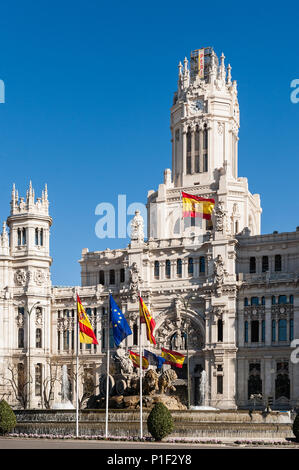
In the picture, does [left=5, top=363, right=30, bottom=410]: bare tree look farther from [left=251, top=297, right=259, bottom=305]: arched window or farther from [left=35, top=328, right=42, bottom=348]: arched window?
[left=251, top=297, right=259, bottom=305]: arched window

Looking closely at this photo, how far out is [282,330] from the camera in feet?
363

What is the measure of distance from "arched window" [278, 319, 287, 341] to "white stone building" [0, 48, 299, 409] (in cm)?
13

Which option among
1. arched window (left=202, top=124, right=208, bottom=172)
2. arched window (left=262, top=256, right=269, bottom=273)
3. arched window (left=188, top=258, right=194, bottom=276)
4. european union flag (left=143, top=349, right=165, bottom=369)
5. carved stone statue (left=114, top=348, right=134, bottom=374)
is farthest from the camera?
arched window (left=202, top=124, right=208, bottom=172)

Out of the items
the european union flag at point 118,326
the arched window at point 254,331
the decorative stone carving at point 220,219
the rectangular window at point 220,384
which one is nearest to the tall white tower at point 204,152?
the decorative stone carving at point 220,219

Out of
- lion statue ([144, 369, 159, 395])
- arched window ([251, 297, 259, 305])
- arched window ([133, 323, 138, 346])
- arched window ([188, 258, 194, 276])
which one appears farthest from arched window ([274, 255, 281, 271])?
lion statue ([144, 369, 159, 395])

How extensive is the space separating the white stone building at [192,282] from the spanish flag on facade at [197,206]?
4.73 ft

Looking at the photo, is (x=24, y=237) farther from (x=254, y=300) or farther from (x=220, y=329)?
(x=254, y=300)

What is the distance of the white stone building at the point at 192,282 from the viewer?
112 meters

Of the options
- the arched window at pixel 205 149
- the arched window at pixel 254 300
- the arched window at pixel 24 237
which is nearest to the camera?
the arched window at pixel 254 300

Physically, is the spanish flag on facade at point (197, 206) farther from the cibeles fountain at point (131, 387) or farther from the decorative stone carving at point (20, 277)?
the cibeles fountain at point (131, 387)

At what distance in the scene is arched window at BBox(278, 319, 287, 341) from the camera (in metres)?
110
